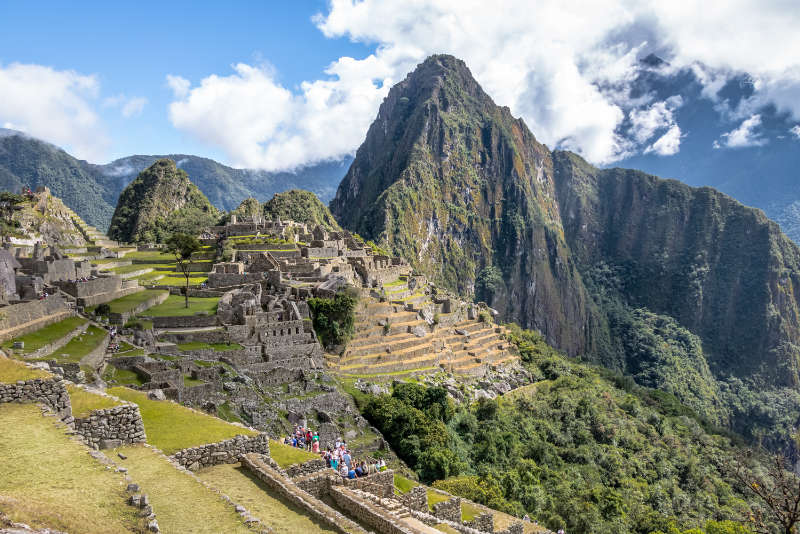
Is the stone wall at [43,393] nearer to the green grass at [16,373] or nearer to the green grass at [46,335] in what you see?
the green grass at [16,373]

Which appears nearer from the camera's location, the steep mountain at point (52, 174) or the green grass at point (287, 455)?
the green grass at point (287, 455)

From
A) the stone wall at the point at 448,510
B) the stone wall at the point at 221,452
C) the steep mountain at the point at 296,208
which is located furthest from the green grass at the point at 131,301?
the steep mountain at the point at 296,208

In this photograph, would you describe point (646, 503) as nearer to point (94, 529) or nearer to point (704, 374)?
point (94, 529)

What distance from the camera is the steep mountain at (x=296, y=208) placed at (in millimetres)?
107875

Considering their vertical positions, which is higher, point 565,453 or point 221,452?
point 221,452

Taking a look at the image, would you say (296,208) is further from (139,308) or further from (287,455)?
(287,455)

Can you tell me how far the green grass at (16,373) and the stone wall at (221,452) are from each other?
2.83 metres

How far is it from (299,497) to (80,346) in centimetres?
1675

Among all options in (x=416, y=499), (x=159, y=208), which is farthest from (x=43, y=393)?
(x=159, y=208)

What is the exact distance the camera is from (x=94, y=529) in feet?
20.2

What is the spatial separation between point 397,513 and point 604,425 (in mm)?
45237

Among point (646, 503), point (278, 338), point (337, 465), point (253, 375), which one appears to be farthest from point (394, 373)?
point (337, 465)

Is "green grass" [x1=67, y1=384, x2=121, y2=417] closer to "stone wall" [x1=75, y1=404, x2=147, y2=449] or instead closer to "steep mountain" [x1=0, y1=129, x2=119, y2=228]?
"stone wall" [x1=75, y1=404, x2=147, y2=449]

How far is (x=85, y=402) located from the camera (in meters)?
10.3
